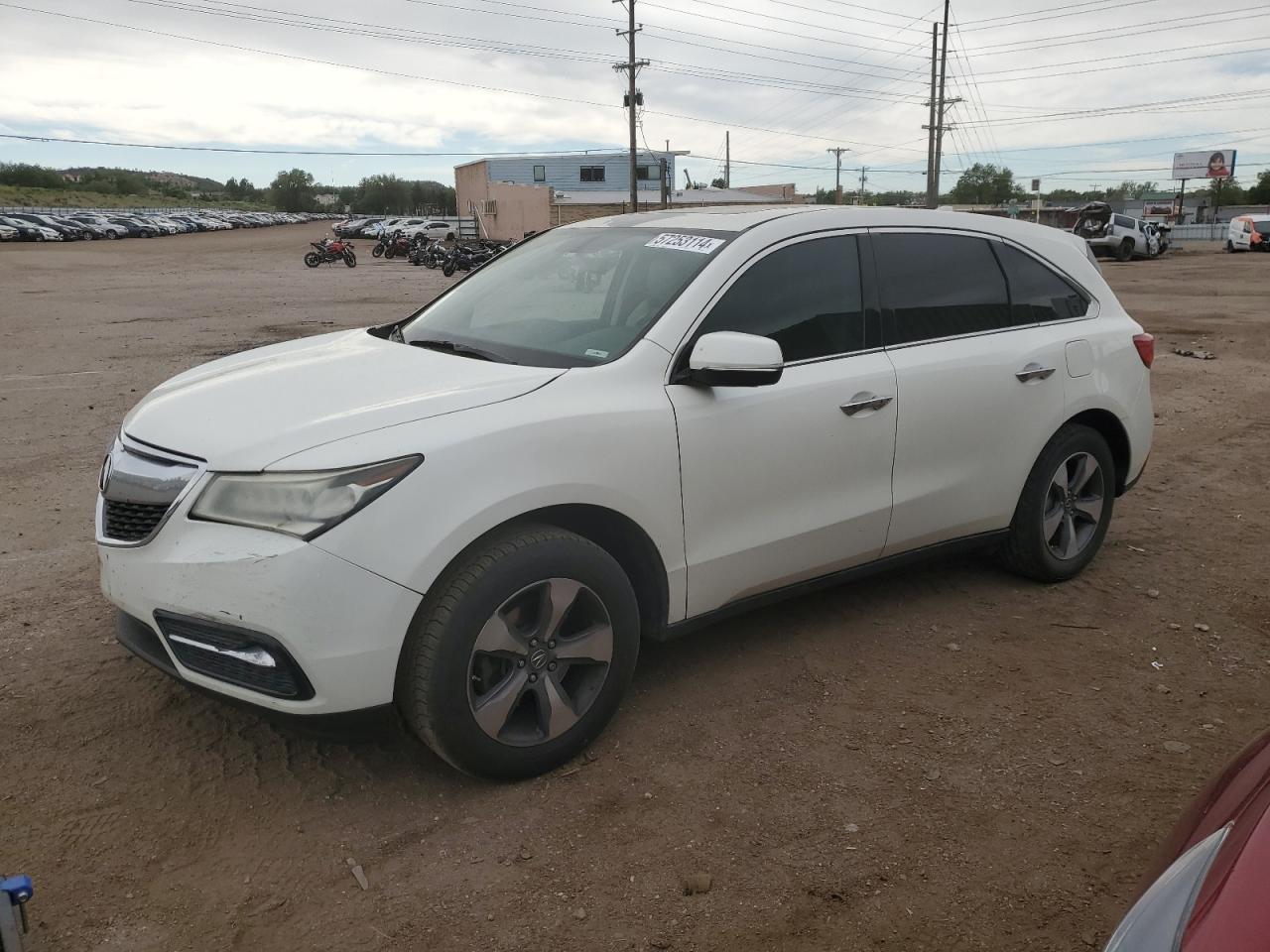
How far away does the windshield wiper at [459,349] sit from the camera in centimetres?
357

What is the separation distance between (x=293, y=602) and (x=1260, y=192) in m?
99.4

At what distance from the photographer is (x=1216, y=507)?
6164 millimetres

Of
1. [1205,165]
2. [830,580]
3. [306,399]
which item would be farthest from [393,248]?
[1205,165]

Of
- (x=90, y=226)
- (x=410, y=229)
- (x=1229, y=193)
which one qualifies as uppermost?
(x=1229, y=193)

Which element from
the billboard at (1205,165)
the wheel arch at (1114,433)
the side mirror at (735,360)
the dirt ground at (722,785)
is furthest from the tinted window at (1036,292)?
the billboard at (1205,165)

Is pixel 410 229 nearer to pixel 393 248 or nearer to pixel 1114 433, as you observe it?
pixel 393 248

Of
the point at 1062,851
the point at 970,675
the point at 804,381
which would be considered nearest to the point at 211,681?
the point at 804,381

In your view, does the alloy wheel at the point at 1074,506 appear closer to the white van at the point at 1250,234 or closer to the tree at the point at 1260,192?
the white van at the point at 1250,234

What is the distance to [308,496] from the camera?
2.75 m

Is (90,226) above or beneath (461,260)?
above

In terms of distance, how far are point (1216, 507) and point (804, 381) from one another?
3798 mm

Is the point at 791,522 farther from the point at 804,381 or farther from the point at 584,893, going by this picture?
the point at 584,893

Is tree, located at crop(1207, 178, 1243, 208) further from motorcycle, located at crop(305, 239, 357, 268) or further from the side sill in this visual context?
the side sill

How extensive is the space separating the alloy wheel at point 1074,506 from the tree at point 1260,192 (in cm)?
9195
